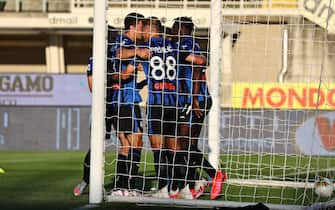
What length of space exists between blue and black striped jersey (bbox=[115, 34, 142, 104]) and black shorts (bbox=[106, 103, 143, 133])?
0.23 feet

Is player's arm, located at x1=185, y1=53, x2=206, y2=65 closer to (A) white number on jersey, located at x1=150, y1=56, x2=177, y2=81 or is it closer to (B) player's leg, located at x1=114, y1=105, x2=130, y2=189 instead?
(A) white number on jersey, located at x1=150, y1=56, x2=177, y2=81

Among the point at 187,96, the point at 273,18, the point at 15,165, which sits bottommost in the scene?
the point at 15,165

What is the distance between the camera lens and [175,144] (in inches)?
292

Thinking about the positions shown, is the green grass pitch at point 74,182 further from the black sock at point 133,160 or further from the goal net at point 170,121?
the black sock at point 133,160

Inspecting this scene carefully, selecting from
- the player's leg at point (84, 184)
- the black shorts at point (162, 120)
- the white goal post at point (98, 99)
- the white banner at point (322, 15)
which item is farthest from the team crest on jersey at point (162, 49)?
the white banner at point (322, 15)

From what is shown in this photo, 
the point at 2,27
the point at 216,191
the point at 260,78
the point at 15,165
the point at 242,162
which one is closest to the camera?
the point at 216,191

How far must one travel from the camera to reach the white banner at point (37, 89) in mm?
18938

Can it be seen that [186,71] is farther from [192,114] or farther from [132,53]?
[132,53]

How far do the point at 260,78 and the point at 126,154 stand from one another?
8928 millimetres

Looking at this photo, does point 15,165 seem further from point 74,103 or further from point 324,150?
point 74,103

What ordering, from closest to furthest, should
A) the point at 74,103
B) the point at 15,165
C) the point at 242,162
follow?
the point at 242,162 < the point at 15,165 < the point at 74,103

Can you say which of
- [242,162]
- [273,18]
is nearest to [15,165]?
[242,162]

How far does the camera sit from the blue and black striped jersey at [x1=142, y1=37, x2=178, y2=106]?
7.35 meters

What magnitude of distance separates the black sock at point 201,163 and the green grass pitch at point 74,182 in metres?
0.25
